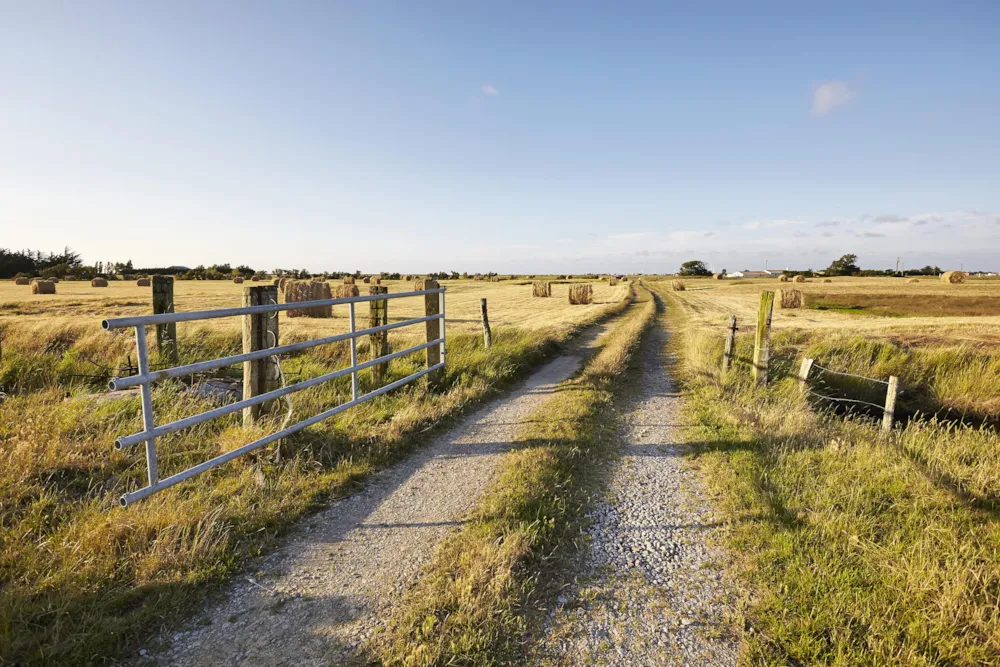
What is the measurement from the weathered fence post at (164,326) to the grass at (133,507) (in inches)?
59.1

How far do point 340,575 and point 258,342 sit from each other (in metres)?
3.15

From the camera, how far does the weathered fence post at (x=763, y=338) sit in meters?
10.3

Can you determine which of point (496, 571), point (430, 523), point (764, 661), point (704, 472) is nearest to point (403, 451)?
point (430, 523)

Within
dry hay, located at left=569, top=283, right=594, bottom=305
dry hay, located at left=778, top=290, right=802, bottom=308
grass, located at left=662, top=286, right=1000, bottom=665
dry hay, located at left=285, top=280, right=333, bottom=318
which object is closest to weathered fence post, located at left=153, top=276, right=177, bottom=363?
grass, located at left=662, top=286, right=1000, bottom=665

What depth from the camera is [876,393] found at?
12.1m

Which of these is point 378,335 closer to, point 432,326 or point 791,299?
point 432,326

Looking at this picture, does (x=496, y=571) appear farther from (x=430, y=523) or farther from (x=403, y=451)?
(x=403, y=451)

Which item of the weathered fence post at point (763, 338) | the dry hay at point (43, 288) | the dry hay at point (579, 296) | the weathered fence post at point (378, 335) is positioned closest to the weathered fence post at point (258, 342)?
the weathered fence post at point (378, 335)

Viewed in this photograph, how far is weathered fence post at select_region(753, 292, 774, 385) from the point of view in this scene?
10344mm

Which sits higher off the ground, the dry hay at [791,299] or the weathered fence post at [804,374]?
the dry hay at [791,299]

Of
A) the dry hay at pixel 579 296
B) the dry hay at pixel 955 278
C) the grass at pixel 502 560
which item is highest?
the dry hay at pixel 955 278

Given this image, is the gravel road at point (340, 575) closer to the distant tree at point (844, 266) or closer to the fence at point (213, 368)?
the fence at point (213, 368)

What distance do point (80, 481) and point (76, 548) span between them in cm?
170

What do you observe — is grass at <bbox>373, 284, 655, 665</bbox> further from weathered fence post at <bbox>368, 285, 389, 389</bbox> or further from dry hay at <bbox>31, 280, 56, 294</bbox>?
dry hay at <bbox>31, 280, 56, 294</bbox>
